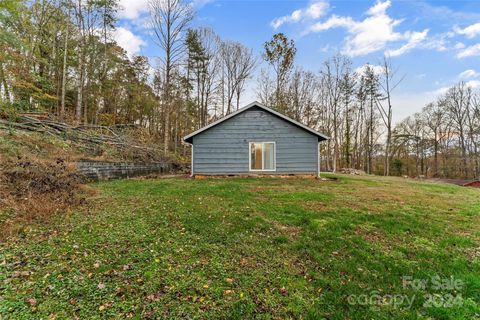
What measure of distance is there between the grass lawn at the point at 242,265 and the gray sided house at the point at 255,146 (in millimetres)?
6100

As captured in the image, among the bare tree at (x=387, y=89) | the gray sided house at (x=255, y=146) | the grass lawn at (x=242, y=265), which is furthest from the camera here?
the bare tree at (x=387, y=89)

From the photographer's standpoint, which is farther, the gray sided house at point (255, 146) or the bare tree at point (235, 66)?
the bare tree at point (235, 66)

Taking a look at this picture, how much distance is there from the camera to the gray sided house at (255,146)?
37.3 ft

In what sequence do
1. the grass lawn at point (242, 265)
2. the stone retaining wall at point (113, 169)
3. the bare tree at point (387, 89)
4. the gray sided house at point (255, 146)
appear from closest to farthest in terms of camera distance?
the grass lawn at point (242, 265)
the stone retaining wall at point (113, 169)
the gray sided house at point (255, 146)
the bare tree at point (387, 89)

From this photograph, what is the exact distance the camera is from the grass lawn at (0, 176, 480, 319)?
2.34 m

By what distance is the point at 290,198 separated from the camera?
666cm

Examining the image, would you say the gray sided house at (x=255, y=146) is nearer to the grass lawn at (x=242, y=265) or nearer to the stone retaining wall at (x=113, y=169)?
the stone retaining wall at (x=113, y=169)

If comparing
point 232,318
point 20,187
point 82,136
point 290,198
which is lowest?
point 232,318

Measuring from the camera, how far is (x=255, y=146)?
37.7 feet

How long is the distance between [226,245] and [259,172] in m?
7.87

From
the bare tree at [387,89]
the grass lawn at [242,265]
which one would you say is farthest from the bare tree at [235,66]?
the grass lawn at [242,265]

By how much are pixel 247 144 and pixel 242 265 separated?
28.4 feet

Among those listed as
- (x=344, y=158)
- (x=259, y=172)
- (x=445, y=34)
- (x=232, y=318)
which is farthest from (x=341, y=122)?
(x=232, y=318)

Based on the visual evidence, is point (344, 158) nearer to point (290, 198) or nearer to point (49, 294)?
point (290, 198)
